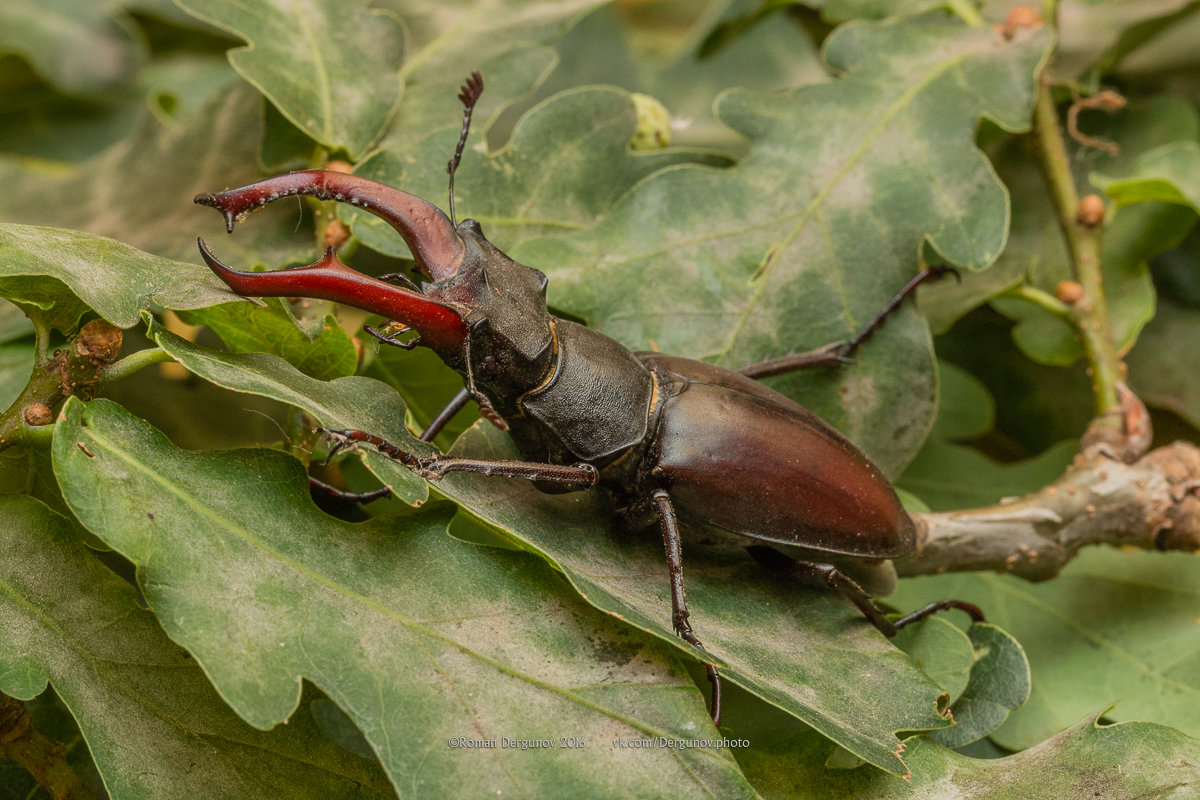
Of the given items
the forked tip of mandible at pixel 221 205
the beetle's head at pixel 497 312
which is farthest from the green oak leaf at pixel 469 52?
the forked tip of mandible at pixel 221 205

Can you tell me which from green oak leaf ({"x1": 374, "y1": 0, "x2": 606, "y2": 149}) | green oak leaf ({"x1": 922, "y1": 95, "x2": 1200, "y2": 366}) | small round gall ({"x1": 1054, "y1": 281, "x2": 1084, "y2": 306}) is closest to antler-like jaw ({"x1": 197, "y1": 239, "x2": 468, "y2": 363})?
green oak leaf ({"x1": 374, "y1": 0, "x2": 606, "y2": 149})

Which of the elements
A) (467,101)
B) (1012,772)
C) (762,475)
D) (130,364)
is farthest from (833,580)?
(130,364)

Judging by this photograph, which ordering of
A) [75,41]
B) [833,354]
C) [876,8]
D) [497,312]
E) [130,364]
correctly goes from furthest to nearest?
[75,41], [876,8], [833,354], [497,312], [130,364]

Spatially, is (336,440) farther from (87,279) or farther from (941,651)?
(941,651)

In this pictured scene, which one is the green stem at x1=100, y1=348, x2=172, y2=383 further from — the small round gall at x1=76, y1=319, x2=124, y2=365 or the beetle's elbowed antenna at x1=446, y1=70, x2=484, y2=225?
the beetle's elbowed antenna at x1=446, y1=70, x2=484, y2=225

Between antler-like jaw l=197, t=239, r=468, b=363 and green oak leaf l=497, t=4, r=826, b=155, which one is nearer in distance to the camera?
antler-like jaw l=197, t=239, r=468, b=363

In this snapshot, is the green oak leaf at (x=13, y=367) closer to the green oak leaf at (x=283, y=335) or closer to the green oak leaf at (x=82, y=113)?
the green oak leaf at (x=283, y=335)
